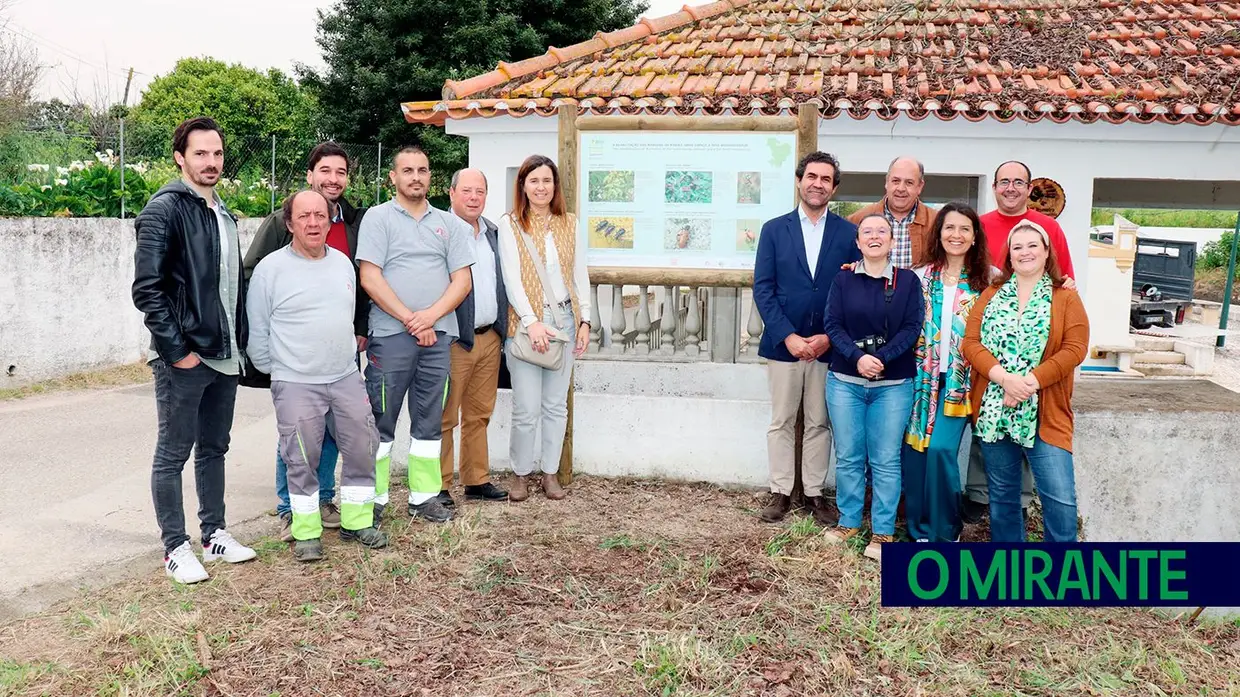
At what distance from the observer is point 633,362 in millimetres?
6508

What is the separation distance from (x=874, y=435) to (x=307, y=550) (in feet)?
9.19

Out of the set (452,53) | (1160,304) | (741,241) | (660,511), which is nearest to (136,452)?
(660,511)

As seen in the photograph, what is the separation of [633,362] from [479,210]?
1.78 m

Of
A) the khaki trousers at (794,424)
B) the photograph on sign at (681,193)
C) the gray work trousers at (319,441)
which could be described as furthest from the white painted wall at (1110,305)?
the gray work trousers at (319,441)

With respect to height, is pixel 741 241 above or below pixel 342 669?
above

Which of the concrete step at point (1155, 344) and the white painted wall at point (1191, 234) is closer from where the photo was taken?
the concrete step at point (1155, 344)

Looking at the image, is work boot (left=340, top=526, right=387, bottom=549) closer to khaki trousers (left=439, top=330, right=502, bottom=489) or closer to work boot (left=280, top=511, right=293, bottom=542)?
work boot (left=280, top=511, right=293, bottom=542)

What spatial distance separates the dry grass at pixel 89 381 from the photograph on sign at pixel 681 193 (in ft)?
20.6

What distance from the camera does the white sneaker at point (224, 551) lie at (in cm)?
457

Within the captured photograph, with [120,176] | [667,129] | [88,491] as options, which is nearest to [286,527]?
[88,491]

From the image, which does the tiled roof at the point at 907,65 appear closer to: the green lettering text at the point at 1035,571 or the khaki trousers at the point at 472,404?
the khaki trousers at the point at 472,404

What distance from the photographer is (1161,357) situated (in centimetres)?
1756

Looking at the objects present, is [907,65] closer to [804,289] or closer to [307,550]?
[804,289]

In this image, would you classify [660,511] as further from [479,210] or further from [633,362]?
[479,210]
